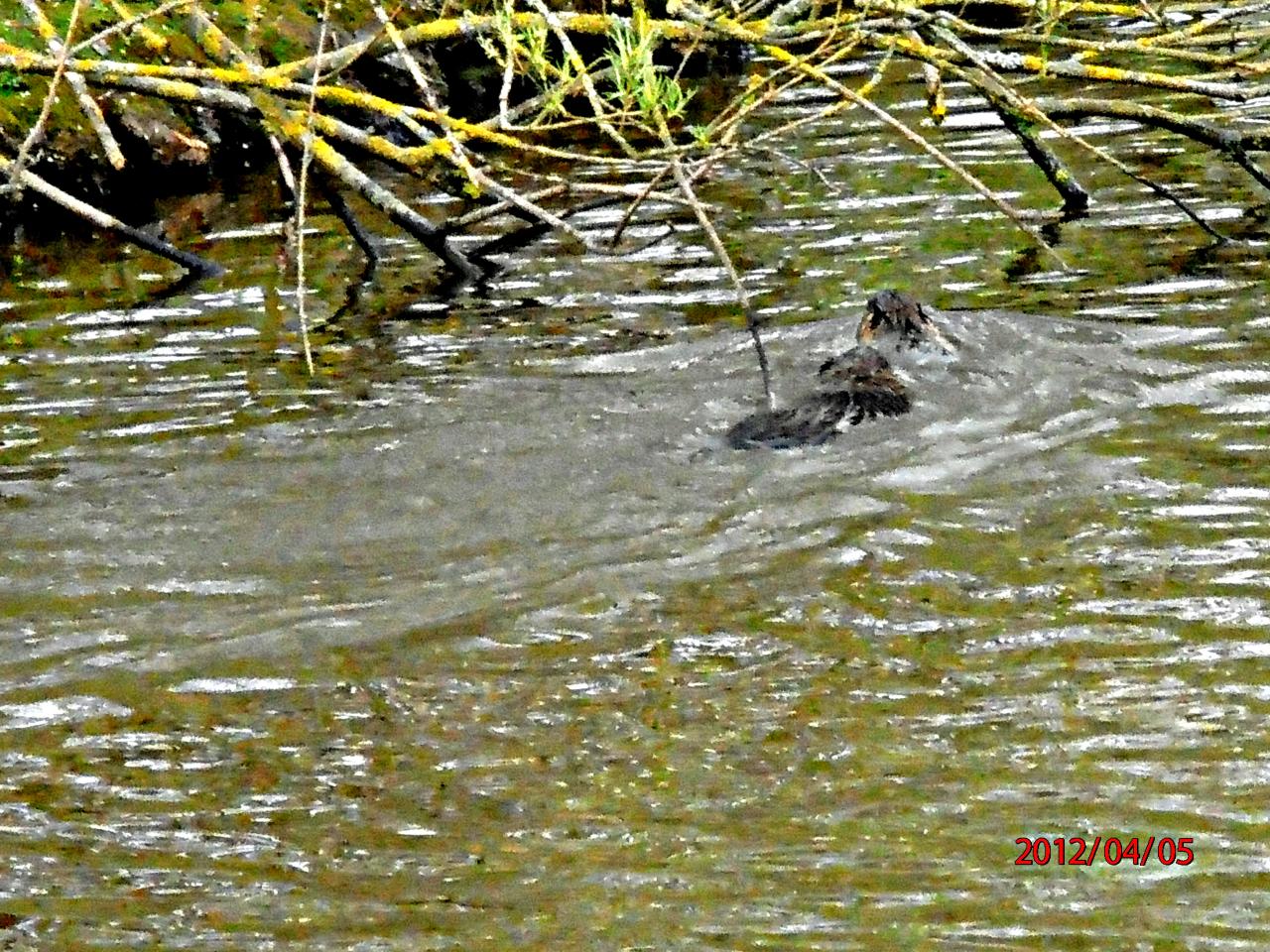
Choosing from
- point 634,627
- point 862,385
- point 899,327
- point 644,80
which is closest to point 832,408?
point 862,385

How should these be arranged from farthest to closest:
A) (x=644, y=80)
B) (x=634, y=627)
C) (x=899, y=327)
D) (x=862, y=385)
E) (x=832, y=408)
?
(x=899, y=327), (x=862, y=385), (x=832, y=408), (x=644, y=80), (x=634, y=627)

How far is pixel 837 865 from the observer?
16.9ft

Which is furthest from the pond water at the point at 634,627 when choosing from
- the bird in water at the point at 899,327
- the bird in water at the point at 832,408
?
the bird in water at the point at 899,327

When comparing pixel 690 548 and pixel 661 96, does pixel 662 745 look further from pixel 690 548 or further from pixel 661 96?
pixel 661 96

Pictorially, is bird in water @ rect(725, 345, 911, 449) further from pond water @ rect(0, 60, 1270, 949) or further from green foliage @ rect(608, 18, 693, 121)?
green foliage @ rect(608, 18, 693, 121)

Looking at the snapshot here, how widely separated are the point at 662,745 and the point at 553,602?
4.57 feet

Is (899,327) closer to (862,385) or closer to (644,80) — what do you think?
(862,385)

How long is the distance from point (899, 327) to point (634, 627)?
4191mm

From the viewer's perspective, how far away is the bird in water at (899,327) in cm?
1063

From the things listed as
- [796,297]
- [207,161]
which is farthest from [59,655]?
[207,161]

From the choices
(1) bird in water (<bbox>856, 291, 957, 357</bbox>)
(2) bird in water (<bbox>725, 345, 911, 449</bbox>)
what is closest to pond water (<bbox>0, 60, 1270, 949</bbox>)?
(2) bird in water (<bbox>725, 345, 911, 449</bbox>)

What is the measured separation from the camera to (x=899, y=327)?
10.7 metres

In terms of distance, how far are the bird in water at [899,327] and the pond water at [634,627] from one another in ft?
0.97

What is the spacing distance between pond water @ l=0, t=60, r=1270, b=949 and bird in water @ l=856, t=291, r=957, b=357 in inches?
11.6
